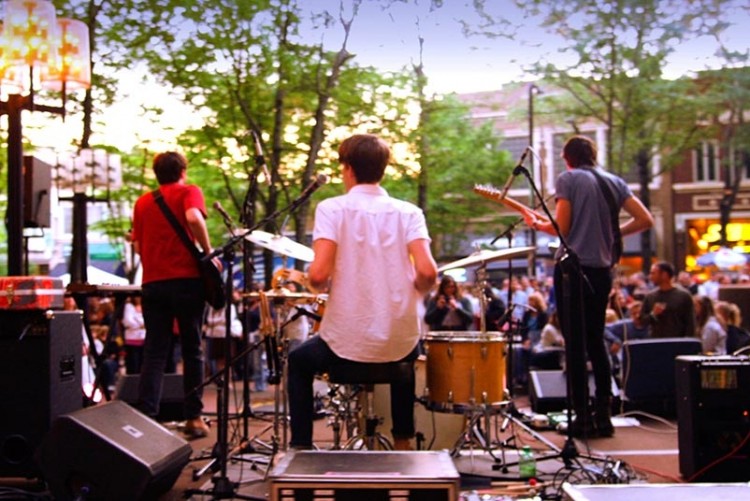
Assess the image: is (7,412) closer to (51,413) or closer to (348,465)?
(51,413)

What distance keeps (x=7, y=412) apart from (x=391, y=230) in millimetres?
2095

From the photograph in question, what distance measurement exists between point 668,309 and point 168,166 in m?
5.06

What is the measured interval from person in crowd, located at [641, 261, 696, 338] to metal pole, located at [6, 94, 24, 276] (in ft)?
Result: 18.7

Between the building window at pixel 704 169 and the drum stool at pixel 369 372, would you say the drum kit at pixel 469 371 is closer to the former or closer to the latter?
the drum stool at pixel 369 372

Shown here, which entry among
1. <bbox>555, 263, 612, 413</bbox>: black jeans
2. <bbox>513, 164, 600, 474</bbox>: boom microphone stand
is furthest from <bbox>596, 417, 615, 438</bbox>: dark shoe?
<bbox>513, 164, 600, 474</bbox>: boom microphone stand

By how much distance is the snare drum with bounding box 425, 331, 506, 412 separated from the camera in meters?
4.91

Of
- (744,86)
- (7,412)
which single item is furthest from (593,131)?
(7,412)

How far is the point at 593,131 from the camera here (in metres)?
27.1

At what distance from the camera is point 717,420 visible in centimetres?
477

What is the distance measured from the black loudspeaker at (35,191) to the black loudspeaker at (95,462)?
3.09m

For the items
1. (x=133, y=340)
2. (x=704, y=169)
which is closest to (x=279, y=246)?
(x=133, y=340)

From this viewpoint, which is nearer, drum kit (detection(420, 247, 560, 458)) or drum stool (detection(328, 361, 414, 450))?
drum stool (detection(328, 361, 414, 450))

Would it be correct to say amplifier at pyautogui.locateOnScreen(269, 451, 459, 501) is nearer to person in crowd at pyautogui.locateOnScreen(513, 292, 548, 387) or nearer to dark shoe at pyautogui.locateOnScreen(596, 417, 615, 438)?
dark shoe at pyautogui.locateOnScreen(596, 417, 615, 438)

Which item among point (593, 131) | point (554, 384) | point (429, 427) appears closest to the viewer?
point (429, 427)
